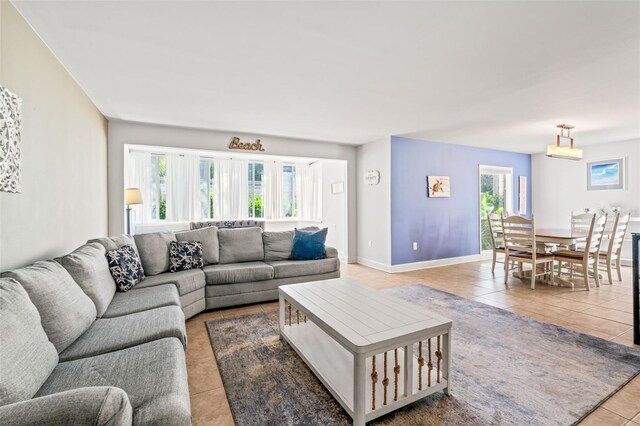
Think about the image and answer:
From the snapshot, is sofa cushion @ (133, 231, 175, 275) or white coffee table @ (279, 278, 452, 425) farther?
sofa cushion @ (133, 231, 175, 275)

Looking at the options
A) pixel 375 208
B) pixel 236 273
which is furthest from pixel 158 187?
pixel 375 208

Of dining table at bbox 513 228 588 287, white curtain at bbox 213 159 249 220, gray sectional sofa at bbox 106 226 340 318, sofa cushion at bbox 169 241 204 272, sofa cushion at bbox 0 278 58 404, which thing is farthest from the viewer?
white curtain at bbox 213 159 249 220

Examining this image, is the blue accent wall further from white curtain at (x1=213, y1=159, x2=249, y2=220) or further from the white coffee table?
white curtain at (x1=213, y1=159, x2=249, y2=220)

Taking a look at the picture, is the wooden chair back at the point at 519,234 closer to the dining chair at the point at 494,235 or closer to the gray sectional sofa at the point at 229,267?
the dining chair at the point at 494,235

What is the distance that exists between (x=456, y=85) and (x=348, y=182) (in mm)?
3211

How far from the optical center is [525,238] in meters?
4.14

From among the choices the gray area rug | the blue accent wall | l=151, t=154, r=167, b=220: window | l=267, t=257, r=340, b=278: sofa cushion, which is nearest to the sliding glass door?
the blue accent wall

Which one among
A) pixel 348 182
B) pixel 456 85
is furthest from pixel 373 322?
pixel 348 182

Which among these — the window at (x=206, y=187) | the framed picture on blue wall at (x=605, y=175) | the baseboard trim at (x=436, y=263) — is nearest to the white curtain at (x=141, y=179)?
the window at (x=206, y=187)

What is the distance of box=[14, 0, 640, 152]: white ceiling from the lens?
1.84m

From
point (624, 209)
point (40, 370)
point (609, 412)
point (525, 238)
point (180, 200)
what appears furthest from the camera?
point (180, 200)

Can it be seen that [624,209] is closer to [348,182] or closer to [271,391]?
[348,182]

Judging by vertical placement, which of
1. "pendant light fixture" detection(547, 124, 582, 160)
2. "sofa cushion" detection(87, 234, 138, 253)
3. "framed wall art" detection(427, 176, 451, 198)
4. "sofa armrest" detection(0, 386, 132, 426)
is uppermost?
"pendant light fixture" detection(547, 124, 582, 160)

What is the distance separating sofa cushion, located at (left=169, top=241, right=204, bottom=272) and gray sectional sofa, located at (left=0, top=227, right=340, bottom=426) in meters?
0.29
